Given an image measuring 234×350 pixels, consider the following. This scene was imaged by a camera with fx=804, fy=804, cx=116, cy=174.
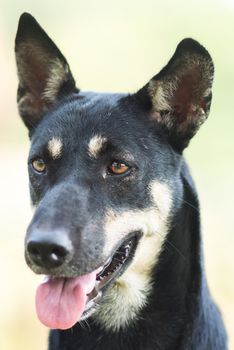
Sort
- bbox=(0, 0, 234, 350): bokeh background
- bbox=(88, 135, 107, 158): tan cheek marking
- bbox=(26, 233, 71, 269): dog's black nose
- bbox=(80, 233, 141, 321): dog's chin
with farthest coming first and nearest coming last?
1. bbox=(0, 0, 234, 350): bokeh background
2. bbox=(88, 135, 107, 158): tan cheek marking
3. bbox=(80, 233, 141, 321): dog's chin
4. bbox=(26, 233, 71, 269): dog's black nose

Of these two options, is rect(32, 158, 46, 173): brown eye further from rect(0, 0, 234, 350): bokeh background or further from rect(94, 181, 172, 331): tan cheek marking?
rect(0, 0, 234, 350): bokeh background

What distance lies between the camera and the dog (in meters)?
4.22

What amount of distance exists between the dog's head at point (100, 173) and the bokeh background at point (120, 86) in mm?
2415

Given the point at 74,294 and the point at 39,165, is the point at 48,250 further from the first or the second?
the point at 39,165

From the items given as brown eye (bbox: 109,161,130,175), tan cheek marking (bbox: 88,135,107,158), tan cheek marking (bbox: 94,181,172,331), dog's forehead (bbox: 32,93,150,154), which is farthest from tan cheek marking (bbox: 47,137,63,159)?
tan cheek marking (bbox: 94,181,172,331)

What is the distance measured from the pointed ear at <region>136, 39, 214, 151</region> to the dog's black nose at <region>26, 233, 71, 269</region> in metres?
1.09

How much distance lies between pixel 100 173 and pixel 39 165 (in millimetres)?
398

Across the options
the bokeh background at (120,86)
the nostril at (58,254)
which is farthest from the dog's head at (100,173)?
the bokeh background at (120,86)

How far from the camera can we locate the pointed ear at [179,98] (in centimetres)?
464

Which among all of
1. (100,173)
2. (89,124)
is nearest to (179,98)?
(89,124)
